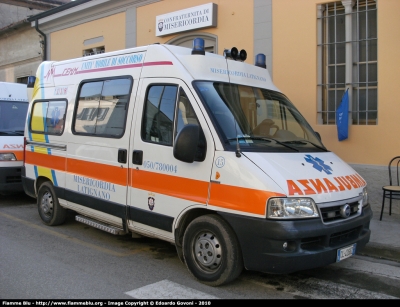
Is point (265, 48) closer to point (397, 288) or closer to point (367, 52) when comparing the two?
point (367, 52)

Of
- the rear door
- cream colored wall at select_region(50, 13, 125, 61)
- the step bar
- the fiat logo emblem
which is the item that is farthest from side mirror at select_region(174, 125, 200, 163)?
cream colored wall at select_region(50, 13, 125, 61)

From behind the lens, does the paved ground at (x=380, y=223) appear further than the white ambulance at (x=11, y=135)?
No

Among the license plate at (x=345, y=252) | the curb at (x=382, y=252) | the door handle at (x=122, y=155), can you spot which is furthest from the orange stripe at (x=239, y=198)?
the curb at (x=382, y=252)

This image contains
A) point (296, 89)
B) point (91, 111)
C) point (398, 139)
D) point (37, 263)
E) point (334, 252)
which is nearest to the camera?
point (334, 252)

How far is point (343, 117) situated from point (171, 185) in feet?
15.0

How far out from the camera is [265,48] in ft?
31.3

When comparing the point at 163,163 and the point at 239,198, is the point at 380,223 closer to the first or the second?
the point at 239,198

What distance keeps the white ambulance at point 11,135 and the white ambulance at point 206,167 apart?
2572mm

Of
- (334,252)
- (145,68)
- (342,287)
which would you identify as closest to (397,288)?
(342,287)

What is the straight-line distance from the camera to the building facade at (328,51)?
7.84 m

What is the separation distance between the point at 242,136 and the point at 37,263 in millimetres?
2900

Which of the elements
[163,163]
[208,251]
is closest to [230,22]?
[163,163]

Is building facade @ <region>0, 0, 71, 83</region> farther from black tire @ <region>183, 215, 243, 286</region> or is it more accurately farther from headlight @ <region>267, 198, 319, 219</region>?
headlight @ <region>267, 198, 319, 219</region>

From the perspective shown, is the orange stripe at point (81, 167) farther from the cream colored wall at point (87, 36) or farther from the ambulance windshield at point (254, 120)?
the cream colored wall at point (87, 36)
